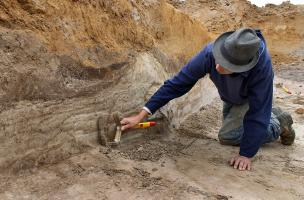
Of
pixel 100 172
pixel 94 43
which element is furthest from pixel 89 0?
pixel 100 172

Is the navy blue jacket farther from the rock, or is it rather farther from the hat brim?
the rock

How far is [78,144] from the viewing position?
265cm

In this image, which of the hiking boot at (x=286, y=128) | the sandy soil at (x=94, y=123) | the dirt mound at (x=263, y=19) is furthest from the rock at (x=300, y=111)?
the dirt mound at (x=263, y=19)

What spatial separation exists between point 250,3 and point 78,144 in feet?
34.0

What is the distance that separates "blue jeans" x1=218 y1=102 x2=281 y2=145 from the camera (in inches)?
134

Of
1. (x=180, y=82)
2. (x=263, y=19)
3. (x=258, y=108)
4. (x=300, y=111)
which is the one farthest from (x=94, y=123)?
(x=263, y=19)

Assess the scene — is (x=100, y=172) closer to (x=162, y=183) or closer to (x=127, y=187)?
(x=127, y=187)

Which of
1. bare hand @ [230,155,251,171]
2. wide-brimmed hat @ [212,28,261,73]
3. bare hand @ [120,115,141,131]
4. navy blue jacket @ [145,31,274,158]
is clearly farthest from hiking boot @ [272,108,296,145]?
bare hand @ [120,115,141,131]

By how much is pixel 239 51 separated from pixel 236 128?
120 centimetres

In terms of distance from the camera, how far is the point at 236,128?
11.3 ft

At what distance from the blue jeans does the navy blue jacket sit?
34cm

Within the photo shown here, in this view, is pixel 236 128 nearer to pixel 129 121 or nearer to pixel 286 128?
pixel 286 128

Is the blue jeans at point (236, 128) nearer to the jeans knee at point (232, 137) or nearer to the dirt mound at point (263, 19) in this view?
the jeans knee at point (232, 137)

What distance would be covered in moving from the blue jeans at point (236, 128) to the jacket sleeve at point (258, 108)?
552 mm
